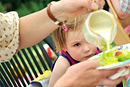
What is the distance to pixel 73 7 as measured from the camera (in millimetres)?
1195

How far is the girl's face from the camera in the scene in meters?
1.43

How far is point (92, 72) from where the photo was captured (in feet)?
3.11

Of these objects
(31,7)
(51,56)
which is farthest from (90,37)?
(31,7)

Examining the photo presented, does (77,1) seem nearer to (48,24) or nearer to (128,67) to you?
(48,24)

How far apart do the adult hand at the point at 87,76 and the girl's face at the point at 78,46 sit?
47cm

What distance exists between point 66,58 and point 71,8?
461mm

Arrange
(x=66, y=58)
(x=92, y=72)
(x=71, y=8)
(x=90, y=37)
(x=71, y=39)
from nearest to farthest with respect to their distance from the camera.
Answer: (x=92, y=72) < (x=90, y=37) < (x=71, y=8) < (x=71, y=39) < (x=66, y=58)

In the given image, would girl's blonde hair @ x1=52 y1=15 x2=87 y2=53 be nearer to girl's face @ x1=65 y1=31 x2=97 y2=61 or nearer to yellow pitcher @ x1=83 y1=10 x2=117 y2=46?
girl's face @ x1=65 y1=31 x2=97 y2=61

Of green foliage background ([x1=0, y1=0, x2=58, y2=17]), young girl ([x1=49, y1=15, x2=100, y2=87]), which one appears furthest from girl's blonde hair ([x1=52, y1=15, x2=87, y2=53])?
green foliage background ([x1=0, y1=0, x2=58, y2=17])

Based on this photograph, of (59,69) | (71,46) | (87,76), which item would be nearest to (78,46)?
(71,46)

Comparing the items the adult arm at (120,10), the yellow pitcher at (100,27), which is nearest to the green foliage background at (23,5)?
the adult arm at (120,10)

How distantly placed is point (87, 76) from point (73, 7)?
412mm

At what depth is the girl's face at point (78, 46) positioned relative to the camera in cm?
143

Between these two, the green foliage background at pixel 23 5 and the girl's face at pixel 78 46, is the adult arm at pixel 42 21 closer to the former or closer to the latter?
the girl's face at pixel 78 46
